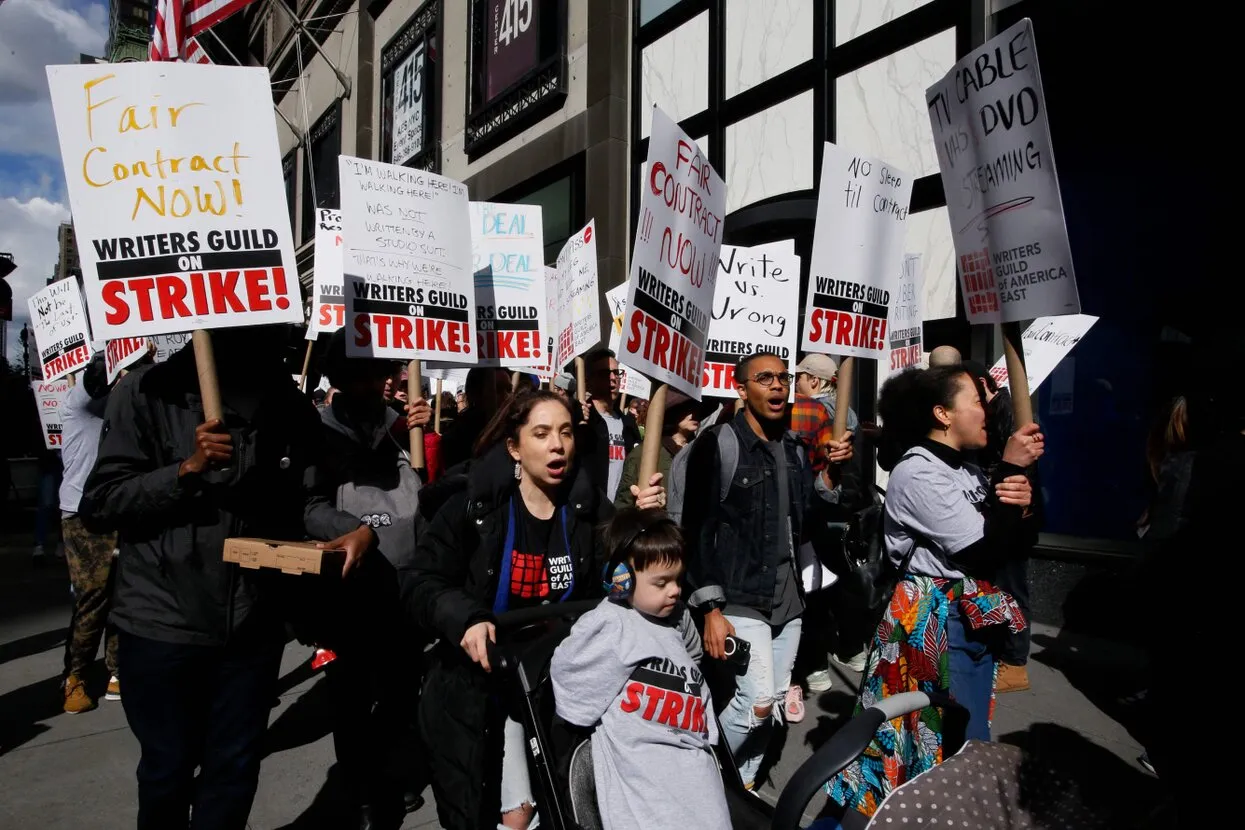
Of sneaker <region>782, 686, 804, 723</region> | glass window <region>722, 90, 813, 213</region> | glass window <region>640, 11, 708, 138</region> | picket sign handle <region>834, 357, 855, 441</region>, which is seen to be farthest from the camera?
glass window <region>640, 11, 708, 138</region>

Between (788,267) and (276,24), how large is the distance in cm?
2600

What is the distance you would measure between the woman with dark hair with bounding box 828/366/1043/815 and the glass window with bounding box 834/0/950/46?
544cm

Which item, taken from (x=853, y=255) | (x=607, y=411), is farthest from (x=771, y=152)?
(x=853, y=255)

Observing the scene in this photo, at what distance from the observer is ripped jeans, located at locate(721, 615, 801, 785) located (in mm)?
3436

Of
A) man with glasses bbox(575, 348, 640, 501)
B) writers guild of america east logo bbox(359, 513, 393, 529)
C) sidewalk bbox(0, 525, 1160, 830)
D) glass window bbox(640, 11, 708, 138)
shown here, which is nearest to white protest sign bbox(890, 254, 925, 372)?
man with glasses bbox(575, 348, 640, 501)

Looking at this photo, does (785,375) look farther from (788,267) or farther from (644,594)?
(788,267)

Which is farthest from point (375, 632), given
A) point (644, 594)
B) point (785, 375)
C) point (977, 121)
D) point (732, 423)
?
point (977, 121)

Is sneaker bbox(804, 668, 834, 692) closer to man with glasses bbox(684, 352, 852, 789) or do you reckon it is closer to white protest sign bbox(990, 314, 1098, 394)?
man with glasses bbox(684, 352, 852, 789)

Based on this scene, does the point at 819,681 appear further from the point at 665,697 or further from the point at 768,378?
the point at 665,697

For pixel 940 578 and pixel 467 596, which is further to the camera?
pixel 940 578

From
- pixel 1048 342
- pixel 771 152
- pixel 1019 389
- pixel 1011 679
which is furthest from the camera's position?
pixel 771 152

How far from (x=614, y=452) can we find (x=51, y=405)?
18.7 ft

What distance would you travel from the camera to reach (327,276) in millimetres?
6023

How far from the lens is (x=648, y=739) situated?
7.74 ft
